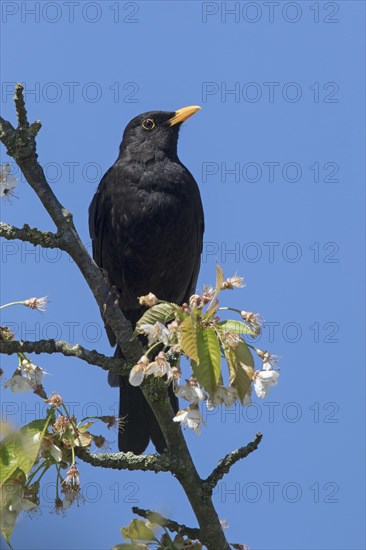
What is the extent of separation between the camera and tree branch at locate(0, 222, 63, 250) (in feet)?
12.0

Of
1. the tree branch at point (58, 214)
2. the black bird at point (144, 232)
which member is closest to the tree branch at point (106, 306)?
the tree branch at point (58, 214)

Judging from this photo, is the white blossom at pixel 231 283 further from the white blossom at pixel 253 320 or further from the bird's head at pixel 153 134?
the bird's head at pixel 153 134

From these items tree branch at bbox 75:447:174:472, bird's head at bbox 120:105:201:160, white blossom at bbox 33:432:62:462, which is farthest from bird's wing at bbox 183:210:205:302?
white blossom at bbox 33:432:62:462

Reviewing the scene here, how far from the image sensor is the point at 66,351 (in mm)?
3600

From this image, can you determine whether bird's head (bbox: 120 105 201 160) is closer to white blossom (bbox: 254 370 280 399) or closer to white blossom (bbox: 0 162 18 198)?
white blossom (bbox: 0 162 18 198)

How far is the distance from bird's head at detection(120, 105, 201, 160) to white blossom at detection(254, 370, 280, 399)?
337 cm

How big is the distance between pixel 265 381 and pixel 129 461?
0.76m

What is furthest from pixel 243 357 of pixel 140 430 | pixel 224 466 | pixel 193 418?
pixel 140 430

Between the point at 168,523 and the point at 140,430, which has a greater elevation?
the point at 140,430

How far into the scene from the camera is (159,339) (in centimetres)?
296

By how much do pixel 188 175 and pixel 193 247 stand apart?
0.50 metres

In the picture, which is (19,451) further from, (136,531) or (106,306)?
(106,306)

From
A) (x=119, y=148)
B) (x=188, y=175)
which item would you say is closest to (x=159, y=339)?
(x=188, y=175)

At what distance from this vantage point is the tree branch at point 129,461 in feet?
11.2
